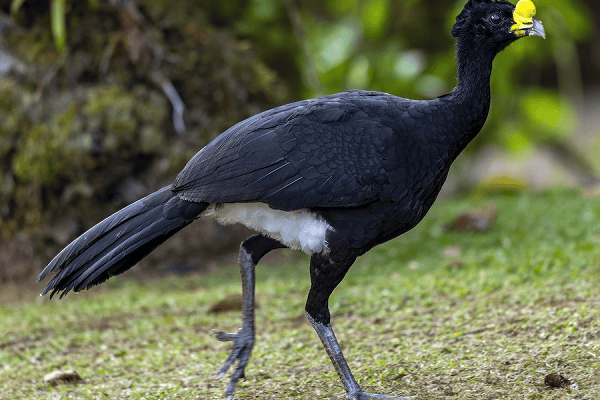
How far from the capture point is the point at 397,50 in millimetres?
7949

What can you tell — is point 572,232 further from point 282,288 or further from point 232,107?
point 232,107

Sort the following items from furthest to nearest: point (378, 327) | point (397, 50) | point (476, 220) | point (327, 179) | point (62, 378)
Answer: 1. point (397, 50)
2. point (476, 220)
3. point (378, 327)
4. point (62, 378)
5. point (327, 179)

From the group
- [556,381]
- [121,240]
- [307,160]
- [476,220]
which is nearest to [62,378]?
[121,240]

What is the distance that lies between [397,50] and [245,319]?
210 inches

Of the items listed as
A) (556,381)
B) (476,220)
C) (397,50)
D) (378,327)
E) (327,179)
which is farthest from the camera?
(397,50)

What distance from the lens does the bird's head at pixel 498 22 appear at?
3172mm

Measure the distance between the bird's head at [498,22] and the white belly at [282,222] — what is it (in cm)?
117

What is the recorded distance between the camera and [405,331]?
398 centimetres

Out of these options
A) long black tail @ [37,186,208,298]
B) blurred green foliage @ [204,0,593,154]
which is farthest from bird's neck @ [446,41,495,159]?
blurred green foliage @ [204,0,593,154]

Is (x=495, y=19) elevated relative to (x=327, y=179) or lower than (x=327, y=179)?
elevated

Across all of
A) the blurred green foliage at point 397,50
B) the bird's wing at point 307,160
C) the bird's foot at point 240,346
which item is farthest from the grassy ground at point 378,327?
the blurred green foliage at point 397,50

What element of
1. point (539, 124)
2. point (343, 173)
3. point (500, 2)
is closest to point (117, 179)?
point (343, 173)

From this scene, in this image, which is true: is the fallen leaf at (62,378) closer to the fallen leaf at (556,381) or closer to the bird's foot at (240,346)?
the bird's foot at (240,346)

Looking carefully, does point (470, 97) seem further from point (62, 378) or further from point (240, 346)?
point (62, 378)
